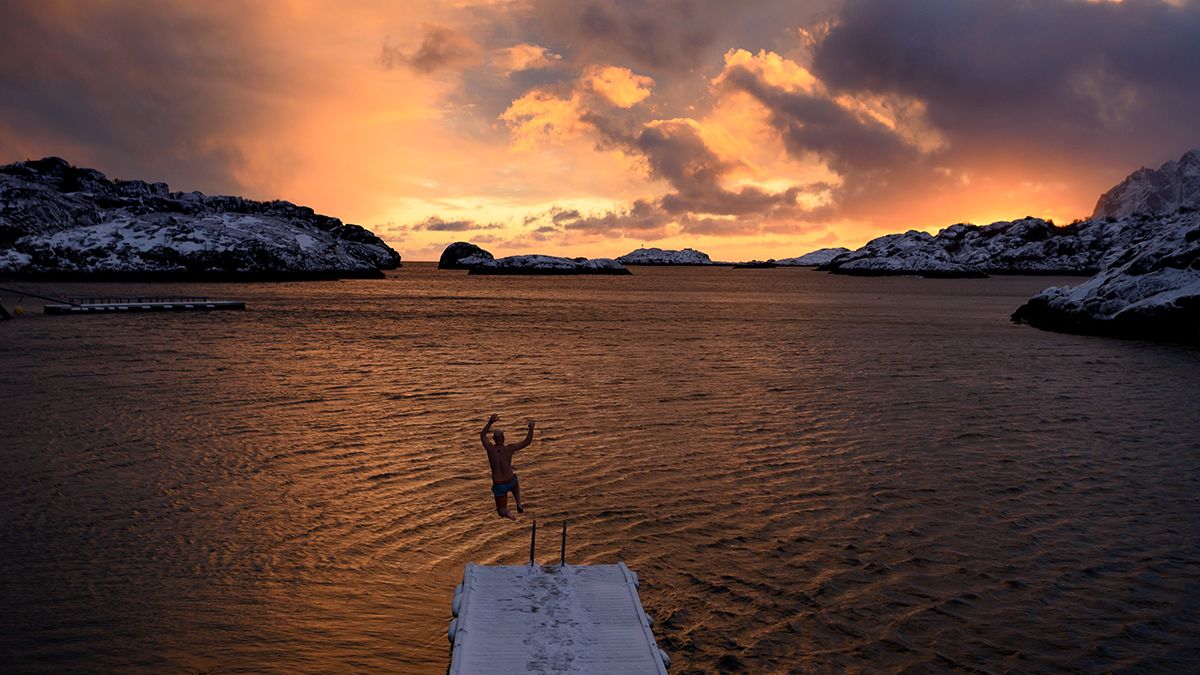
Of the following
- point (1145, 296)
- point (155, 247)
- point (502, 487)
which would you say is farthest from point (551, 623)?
point (155, 247)

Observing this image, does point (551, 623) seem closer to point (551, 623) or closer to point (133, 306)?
point (551, 623)

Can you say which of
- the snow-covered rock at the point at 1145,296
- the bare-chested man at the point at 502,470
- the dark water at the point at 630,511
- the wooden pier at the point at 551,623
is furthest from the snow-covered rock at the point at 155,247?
the wooden pier at the point at 551,623

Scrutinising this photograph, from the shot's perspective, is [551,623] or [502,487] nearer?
[551,623]

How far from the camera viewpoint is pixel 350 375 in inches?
1484

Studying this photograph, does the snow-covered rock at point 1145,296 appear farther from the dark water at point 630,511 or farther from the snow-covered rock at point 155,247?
the snow-covered rock at point 155,247

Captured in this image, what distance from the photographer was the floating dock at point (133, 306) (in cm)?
7306

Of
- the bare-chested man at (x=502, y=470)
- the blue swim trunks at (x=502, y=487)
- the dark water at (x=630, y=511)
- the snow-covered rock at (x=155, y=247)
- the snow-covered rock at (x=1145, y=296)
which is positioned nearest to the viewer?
the dark water at (x=630, y=511)

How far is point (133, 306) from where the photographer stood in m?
76.1

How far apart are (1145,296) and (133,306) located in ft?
304

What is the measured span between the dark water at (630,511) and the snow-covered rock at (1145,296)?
21004 mm

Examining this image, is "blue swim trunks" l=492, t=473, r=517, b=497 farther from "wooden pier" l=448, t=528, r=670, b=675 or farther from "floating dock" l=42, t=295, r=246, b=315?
"floating dock" l=42, t=295, r=246, b=315

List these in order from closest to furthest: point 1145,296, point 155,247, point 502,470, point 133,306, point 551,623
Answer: point 551,623
point 502,470
point 1145,296
point 133,306
point 155,247

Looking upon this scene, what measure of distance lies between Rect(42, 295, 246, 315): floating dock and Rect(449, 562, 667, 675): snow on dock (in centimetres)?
7746

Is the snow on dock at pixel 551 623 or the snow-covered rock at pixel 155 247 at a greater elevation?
the snow-covered rock at pixel 155 247
